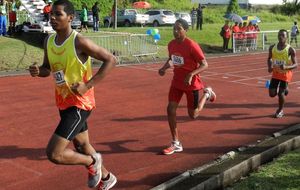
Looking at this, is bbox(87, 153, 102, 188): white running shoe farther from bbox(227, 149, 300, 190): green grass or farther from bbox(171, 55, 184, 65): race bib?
bbox(171, 55, 184, 65): race bib

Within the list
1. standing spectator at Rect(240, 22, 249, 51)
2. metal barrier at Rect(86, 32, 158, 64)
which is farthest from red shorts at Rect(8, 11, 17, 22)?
standing spectator at Rect(240, 22, 249, 51)

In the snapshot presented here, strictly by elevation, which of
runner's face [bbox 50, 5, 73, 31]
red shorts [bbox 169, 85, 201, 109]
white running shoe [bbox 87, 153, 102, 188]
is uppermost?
runner's face [bbox 50, 5, 73, 31]

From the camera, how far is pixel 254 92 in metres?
12.7

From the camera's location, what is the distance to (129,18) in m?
37.0

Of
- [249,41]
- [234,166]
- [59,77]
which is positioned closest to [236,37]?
[249,41]

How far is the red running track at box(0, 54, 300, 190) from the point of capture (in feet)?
19.5

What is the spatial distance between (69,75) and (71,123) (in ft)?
1.59

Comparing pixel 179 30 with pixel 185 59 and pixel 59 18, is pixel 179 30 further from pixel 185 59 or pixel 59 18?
pixel 59 18

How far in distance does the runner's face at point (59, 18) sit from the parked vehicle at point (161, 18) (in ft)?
105

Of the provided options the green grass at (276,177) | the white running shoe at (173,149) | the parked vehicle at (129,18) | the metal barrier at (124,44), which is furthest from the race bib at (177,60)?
the parked vehicle at (129,18)

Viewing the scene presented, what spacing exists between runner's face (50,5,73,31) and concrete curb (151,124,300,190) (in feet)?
6.82

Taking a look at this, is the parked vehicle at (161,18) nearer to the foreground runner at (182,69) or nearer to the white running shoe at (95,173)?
the foreground runner at (182,69)

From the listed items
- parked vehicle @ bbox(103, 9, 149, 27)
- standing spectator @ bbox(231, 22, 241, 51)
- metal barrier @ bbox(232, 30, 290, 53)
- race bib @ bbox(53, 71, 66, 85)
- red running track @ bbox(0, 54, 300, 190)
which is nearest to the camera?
race bib @ bbox(53, 71, 66, 85)

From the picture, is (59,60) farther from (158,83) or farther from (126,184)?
(158,83)
